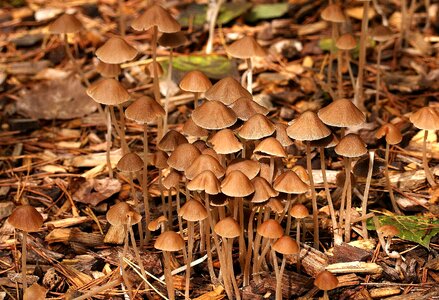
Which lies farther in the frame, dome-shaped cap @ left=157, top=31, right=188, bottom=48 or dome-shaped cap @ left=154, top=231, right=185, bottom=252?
dome-shaped cap @ left=157, top=31, right=188, bottom=48

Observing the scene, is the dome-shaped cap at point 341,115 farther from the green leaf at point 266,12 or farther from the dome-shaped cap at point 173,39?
the green leaf at point 266,12

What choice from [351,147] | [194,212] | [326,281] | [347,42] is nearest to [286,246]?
[326,281]

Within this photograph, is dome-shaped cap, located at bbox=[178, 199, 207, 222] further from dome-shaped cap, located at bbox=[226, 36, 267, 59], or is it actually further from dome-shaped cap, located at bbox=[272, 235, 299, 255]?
dome-shaped cap, located at bbox=[226, 36, 267, 59]

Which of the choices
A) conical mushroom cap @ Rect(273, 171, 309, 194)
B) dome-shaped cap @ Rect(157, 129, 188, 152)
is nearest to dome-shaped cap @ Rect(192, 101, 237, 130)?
dome-shaped cap @ Rect(157, 129, 188, 152)

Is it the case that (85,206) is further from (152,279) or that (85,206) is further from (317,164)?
(317,164)

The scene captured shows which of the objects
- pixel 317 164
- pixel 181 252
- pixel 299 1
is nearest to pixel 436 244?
pixel 317 164
